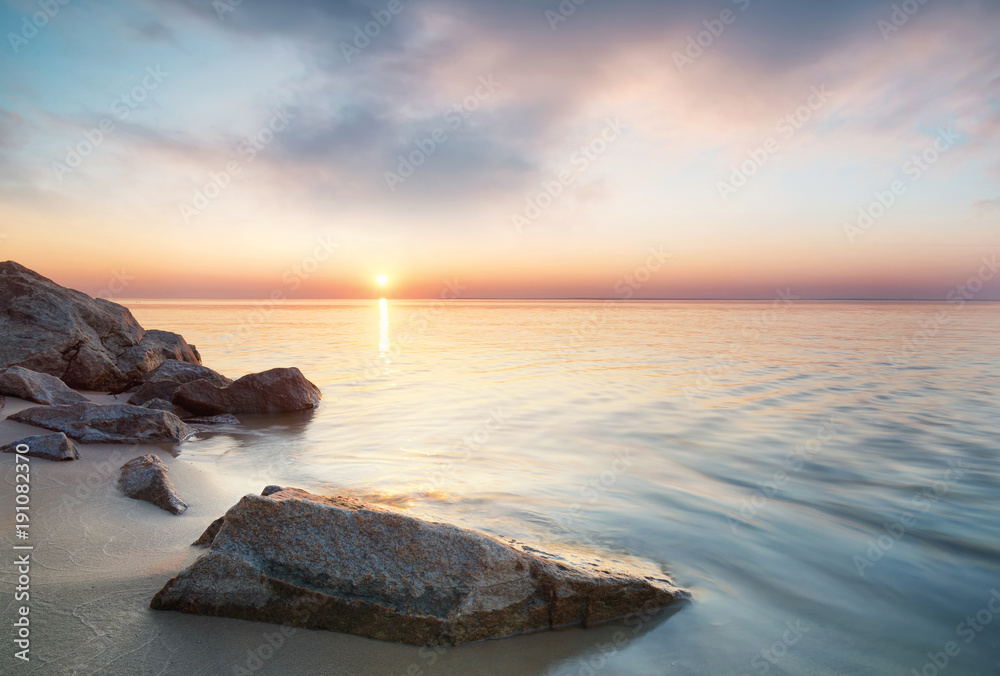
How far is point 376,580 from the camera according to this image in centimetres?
305

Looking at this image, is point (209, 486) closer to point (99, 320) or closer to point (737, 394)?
point (99, 320)

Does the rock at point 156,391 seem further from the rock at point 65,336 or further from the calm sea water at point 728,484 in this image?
the calm sea water at point 728,484

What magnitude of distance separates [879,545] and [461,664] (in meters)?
4.21

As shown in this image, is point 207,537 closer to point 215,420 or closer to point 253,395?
point 215,420

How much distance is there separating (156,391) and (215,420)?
1792 millimetres

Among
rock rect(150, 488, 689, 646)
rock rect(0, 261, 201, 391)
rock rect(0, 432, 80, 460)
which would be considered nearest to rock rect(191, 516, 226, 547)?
rock rect(150, 488, 689, 646)

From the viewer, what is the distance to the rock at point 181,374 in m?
10.8

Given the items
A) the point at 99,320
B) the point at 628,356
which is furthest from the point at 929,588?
the point at 628,356

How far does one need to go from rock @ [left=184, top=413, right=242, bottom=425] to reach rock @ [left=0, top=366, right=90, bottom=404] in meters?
1.77

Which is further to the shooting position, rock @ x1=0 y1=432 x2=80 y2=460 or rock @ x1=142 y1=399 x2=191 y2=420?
rock @ x1=142 y1=399 x2=191 y2=420

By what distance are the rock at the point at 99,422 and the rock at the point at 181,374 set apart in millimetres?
3151

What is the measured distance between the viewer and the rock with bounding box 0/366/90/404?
7.79m

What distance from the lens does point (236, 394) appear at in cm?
1007

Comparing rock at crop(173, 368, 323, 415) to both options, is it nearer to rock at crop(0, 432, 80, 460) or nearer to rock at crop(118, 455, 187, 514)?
rock at crop(0, 432, 80, 460)
